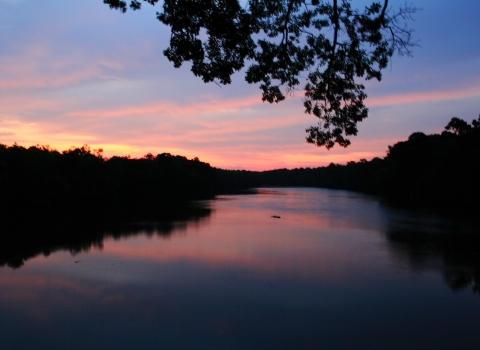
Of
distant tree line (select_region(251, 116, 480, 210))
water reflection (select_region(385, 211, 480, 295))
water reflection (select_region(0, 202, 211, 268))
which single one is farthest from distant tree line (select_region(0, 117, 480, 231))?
water reflection (select_region(385, 211, 480, 295))

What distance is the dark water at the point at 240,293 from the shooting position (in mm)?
8281

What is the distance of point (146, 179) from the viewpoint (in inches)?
2911

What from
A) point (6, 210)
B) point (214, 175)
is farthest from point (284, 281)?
point (214, 175)

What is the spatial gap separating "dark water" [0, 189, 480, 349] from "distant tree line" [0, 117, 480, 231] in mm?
18710

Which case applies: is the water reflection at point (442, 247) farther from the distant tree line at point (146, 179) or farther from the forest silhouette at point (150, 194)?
the distant tree line at point (146, 179)

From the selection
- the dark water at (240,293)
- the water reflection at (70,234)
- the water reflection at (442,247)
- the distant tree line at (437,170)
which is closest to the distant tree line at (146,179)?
the distant tree line at (437,170)

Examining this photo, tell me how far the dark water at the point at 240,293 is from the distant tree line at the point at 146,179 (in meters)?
18.7

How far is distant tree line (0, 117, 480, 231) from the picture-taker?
3703cm

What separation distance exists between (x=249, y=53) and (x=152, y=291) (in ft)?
25.5

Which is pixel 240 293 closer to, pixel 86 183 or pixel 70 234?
pixel 70 234

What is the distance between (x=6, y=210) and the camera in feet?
123

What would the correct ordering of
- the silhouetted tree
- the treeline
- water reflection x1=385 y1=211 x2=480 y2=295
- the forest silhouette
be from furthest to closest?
the silhouetted tree < the treeline < the forest silhouette < water reflection x1=385 y1=211 x2=480 y2=295

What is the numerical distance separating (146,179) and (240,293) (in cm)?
6518

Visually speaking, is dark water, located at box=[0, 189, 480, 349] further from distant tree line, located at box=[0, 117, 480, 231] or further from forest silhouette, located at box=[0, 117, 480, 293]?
distant tree line, located at box=[0, 117, 480, 231]
